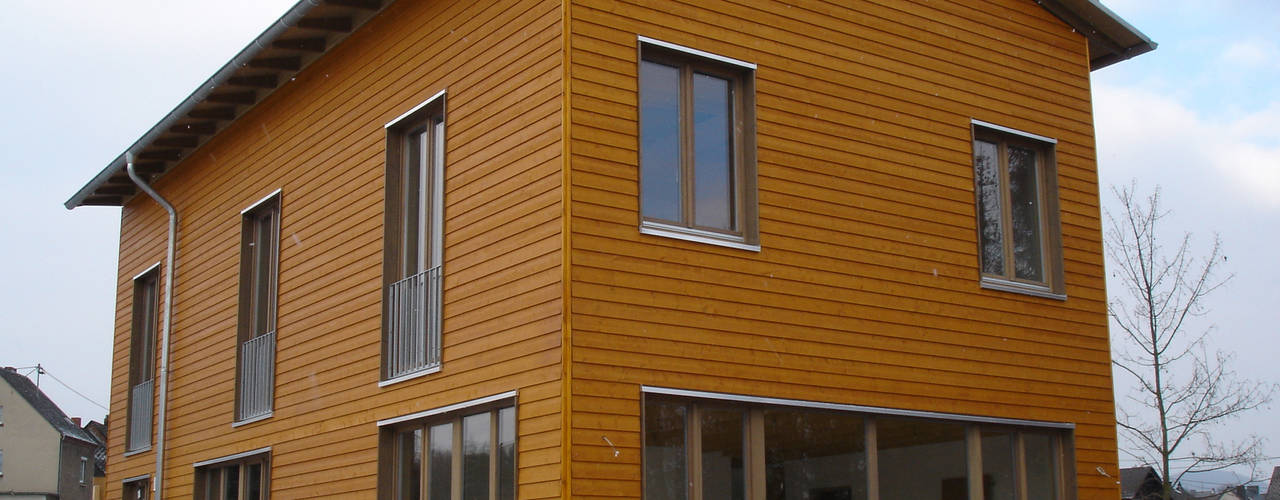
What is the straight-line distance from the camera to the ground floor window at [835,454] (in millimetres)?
9945

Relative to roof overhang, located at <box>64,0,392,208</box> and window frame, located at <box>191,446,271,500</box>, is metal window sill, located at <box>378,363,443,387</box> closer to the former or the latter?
window frame, located at <box>191,446,271,500</box>

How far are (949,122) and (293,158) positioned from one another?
6715 millimetres

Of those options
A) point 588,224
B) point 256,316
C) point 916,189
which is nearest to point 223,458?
point 256,316

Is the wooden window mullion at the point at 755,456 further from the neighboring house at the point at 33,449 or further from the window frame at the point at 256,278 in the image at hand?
the neighboring house at the point at 33,449

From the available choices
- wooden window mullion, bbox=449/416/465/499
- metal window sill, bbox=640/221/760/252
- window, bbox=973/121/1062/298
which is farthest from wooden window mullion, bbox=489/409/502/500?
window, bbox=973/121/1062/298

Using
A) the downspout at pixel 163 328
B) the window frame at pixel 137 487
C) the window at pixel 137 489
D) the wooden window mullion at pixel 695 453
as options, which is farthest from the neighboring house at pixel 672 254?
the window at pixel 137 489

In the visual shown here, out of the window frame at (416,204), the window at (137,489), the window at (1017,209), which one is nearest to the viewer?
the window frame at (416,204)

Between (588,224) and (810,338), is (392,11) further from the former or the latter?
(810,338)

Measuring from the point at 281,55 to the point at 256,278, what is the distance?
2607mm

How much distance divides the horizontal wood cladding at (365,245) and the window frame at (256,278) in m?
0.14

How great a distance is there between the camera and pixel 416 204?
40.4 ft

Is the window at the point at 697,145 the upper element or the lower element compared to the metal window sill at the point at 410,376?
upper

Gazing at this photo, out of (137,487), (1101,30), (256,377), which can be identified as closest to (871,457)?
(1101,30)

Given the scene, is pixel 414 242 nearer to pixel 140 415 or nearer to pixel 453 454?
pixel 453 454
